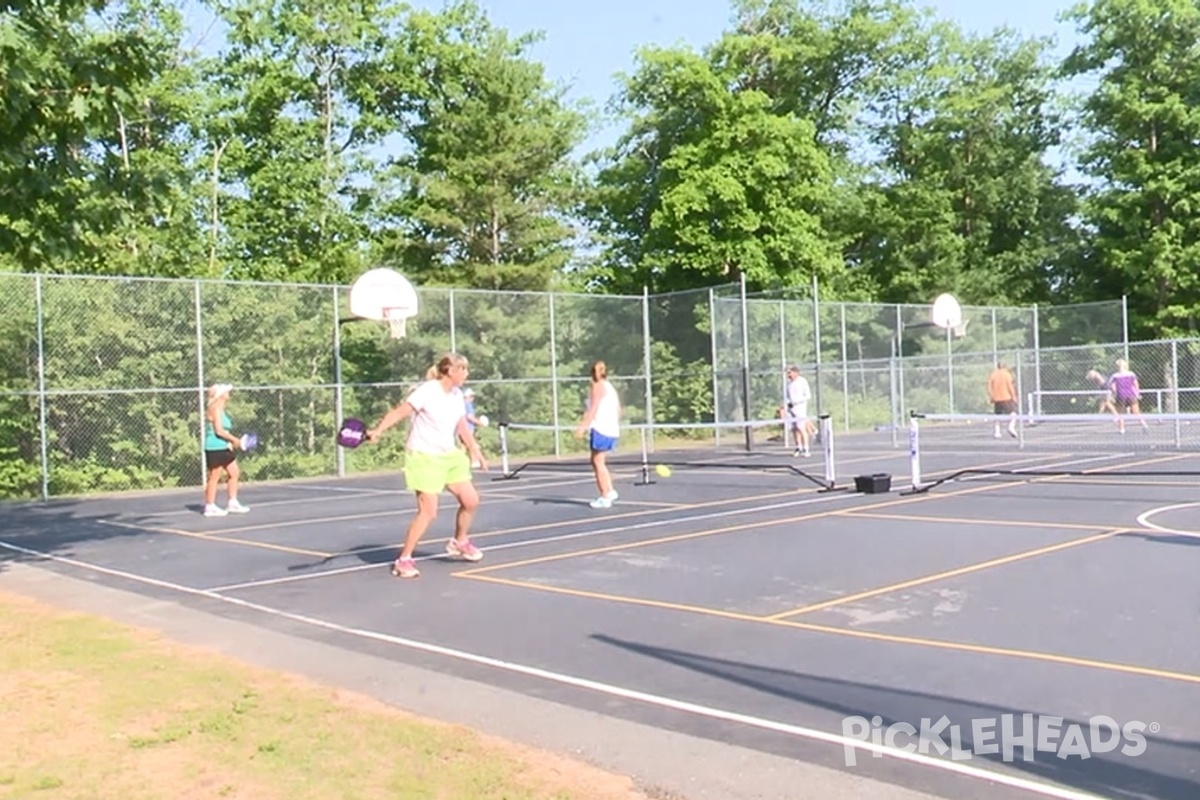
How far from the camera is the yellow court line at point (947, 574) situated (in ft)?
26.2

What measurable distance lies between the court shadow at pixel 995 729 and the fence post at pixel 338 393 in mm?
16989

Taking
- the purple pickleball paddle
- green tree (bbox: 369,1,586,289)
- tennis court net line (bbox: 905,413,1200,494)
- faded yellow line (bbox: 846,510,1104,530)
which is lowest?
faded yellow line (bbox: 846,510,1104,530)

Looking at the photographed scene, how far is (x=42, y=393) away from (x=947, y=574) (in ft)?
49.5

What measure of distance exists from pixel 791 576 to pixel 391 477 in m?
14.2

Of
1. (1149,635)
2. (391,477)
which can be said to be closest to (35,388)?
(391,477)

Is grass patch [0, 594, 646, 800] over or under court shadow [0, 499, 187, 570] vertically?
under

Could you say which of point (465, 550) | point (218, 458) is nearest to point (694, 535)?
point (465, 550)

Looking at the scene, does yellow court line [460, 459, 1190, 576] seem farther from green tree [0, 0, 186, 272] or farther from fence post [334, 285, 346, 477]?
fence post [334, 285, 346, 477]

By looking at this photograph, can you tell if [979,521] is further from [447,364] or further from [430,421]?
[430,421]

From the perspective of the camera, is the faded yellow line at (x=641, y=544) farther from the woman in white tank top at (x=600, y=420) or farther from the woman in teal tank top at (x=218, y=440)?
the woman in teal tank top at (x=218, y=440)

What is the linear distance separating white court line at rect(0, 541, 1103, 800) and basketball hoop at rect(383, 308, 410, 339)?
1454 centimetres

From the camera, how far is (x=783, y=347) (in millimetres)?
28984

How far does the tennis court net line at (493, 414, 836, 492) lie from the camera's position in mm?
18955

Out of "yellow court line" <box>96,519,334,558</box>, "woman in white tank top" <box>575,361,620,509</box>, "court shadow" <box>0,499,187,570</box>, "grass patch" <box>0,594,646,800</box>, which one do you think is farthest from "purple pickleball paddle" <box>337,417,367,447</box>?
"woman in white tank top" <box>575,361,620,509</box>
